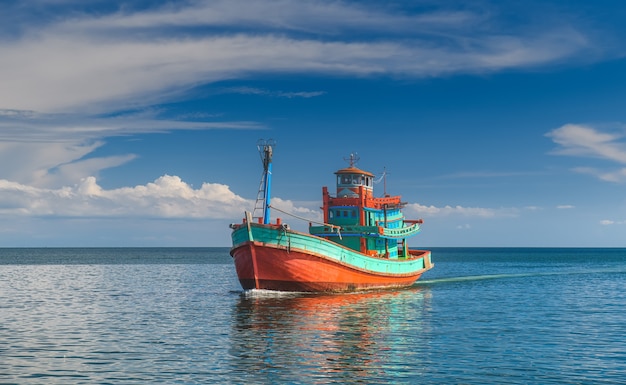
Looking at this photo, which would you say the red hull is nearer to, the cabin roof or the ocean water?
the ocean water

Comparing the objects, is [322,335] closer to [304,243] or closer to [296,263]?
[304,243]

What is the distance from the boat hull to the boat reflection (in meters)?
0.91

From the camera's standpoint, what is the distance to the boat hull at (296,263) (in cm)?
4291

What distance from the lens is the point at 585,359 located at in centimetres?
2470

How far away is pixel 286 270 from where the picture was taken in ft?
144

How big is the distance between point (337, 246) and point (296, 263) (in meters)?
3.42

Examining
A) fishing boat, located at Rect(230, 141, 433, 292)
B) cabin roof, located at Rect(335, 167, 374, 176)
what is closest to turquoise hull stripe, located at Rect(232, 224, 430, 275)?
fishing boat, located at Rect(230, 141, 433, 292)

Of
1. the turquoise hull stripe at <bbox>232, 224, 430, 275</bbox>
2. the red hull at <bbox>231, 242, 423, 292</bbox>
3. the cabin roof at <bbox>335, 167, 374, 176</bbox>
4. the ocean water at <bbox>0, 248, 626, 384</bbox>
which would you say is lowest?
the ocean water at <bbox>0, 248, 626, 384</bbox>

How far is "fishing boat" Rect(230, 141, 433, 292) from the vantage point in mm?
43125

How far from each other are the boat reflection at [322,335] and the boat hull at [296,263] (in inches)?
35.8

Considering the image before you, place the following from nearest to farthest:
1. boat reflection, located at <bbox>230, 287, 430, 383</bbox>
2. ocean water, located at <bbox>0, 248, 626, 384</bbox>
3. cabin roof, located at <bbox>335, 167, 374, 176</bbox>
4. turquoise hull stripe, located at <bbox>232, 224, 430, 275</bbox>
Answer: ocean water, located at <bbox>0, 248, 626, 384</bbox>, boat reflection, located at <bbox>230, 287, 430, 383</bbox>, turquoise hull stripe, located at <bbox>232, 224, 430, 275</bbox>, cabin roof, located at <bbox>335, 167, 374, 176</bbox>

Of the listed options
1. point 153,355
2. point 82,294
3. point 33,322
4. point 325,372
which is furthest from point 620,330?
point 82,294

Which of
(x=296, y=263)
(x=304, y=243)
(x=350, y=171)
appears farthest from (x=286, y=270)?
(x=350, y=171)

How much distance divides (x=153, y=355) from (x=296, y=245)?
62.3 ft
